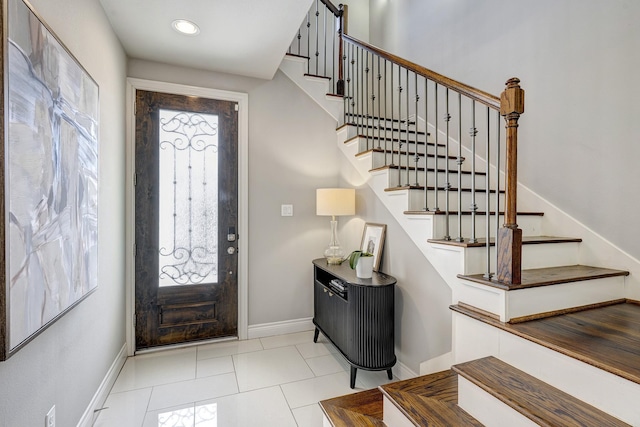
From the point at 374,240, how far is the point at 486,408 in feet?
5.11

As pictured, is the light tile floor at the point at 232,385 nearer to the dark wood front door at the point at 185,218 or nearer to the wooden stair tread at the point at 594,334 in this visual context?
the dark wood front door at the point at 185,218

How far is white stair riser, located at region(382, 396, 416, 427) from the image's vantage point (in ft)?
4.38

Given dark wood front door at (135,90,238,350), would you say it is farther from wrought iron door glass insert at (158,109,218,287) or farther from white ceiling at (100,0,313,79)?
white ceiling at (100,0,313,79)

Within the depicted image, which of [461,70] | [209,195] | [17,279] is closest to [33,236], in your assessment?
[17,279]

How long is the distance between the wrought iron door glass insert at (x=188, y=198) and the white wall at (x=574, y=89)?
2591 mm

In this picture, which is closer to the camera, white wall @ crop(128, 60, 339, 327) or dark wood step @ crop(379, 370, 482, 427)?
dark wood step @ crop(379, 370, 482, 427)

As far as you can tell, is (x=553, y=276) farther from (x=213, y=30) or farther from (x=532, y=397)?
(x=213, y=30)

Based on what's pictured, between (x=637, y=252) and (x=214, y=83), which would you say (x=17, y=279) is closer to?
(x=214, y=83)

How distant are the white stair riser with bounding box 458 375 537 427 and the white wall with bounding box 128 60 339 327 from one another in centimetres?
207

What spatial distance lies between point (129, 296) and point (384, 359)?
86.2 inches

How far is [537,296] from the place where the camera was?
154 centimetres

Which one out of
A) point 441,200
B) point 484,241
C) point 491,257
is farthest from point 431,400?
point 441,200

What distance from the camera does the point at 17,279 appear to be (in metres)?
1.07

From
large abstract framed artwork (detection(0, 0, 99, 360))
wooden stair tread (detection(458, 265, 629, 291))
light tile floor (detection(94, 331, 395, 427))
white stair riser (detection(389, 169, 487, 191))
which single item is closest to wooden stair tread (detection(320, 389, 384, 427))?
light tile floor (detection(94, 331, 395, 427))
